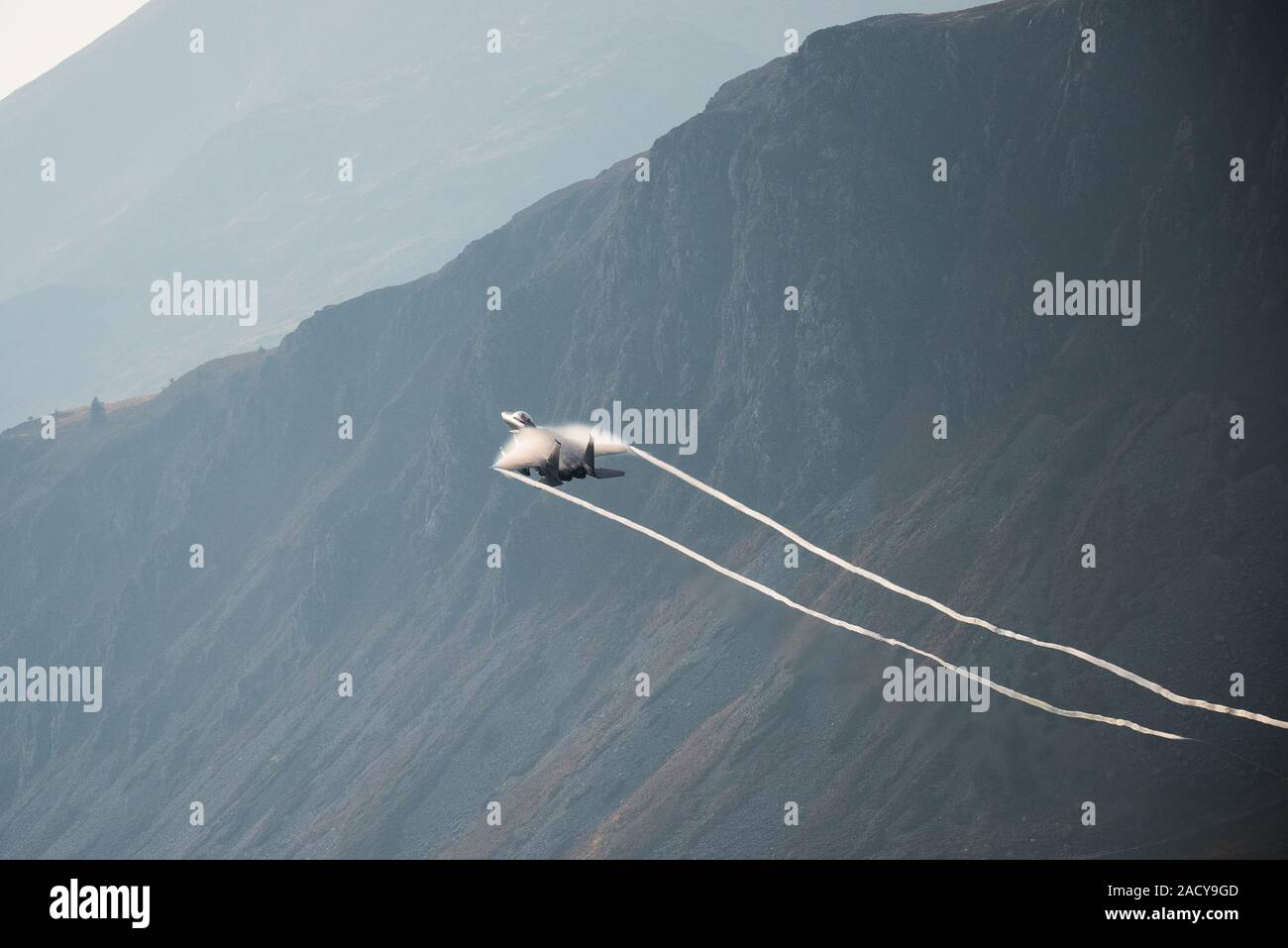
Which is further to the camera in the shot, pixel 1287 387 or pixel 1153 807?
pixel 1287 387

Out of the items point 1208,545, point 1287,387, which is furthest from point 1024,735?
point 1287,387

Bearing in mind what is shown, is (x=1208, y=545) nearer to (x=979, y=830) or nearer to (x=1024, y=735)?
(x=1024, y=735)

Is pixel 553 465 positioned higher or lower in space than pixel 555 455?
lower

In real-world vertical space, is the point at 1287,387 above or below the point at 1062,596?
above

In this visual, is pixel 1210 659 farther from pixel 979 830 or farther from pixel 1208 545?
pixel 979 830

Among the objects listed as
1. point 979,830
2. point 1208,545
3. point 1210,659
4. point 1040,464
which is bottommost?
point 979,830
